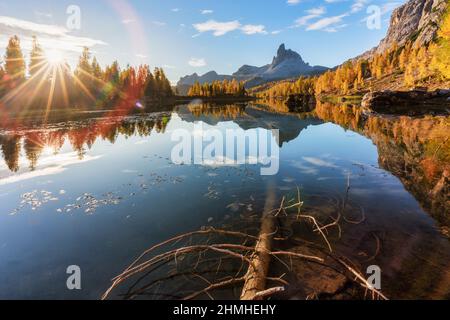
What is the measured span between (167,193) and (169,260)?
20.6ft

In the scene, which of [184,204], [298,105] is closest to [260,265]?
[184,204]

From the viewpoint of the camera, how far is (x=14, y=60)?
8688 cm

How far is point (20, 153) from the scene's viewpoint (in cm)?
2436

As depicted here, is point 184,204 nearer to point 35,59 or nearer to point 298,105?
point 298,105

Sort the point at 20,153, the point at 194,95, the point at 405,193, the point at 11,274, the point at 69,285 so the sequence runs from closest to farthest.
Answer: the point at 69,285, the point at 11,274, the point at 405,193, the point at 20,153, the point at 194,95

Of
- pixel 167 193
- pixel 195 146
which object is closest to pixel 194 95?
pixel 195 146

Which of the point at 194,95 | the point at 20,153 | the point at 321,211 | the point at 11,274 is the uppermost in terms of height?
the point at 194,95

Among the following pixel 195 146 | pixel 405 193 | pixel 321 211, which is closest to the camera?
pixel 321 211

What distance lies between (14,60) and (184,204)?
107 metres

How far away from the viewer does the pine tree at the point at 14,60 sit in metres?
85.4

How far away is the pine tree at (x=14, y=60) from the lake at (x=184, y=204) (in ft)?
267

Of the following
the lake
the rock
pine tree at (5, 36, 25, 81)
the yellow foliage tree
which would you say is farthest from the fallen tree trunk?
pine tree at (5, 36, 25, 81)

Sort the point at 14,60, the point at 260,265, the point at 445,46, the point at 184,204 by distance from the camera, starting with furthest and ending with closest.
→ the point at 14,60
the point at 445,46
the point at 184,204
the point at 260,265
